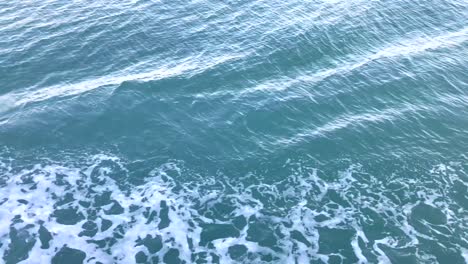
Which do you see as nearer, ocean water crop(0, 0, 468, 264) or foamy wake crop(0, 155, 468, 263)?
foamy wake crop(0, 155, 468, 263)

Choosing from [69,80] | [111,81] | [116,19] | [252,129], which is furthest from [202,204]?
[116,19]

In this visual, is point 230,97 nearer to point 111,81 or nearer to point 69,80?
point 111,81

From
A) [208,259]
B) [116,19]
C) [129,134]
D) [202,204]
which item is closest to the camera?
[208,259]

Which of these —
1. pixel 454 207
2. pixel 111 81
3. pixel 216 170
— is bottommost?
pixel 454 207

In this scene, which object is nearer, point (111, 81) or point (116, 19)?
point (111, 81)

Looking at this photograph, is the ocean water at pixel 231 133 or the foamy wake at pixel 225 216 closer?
the foamy wake at pixel 225 216

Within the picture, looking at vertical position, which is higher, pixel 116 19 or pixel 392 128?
pixel 116 19
